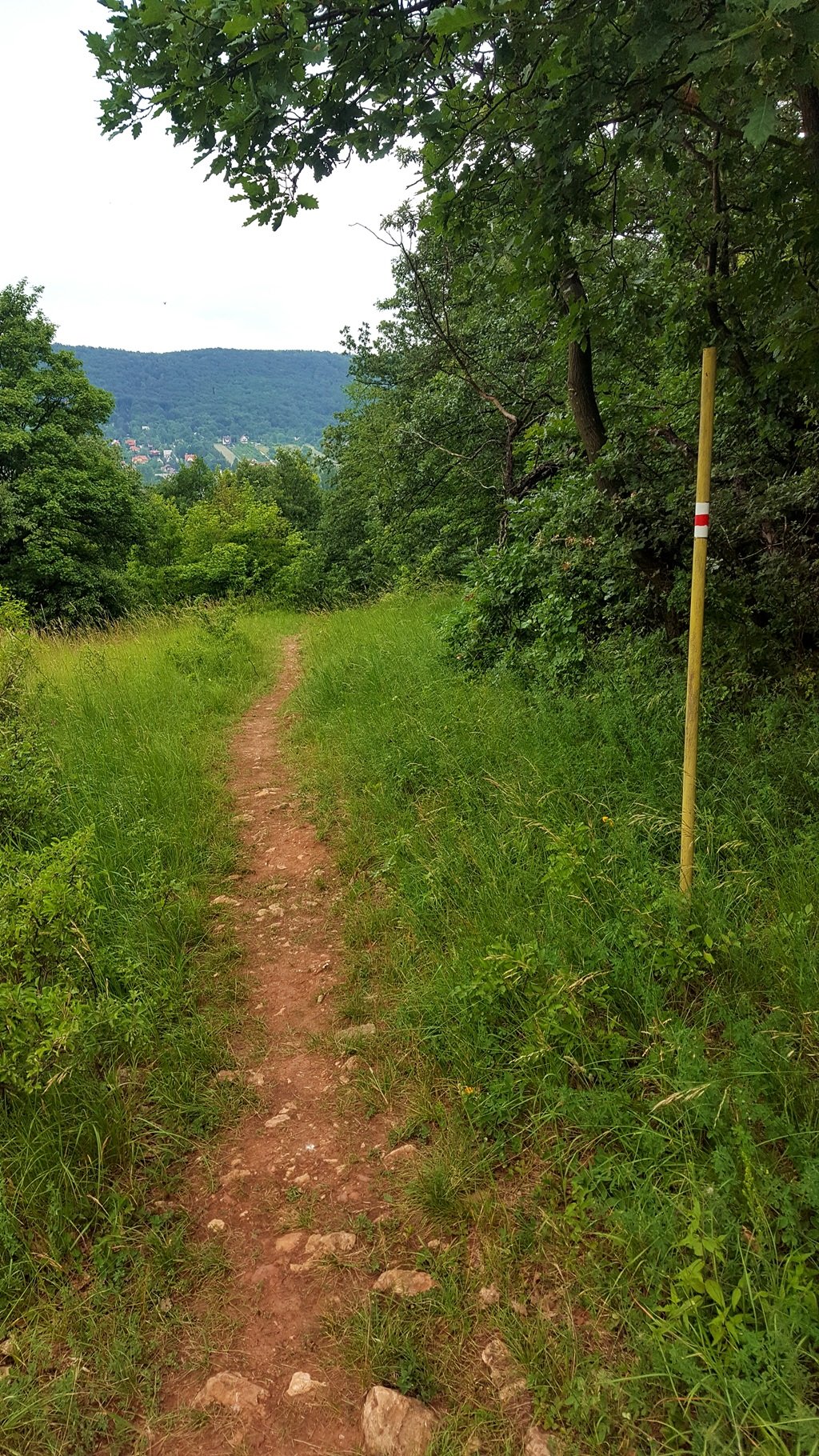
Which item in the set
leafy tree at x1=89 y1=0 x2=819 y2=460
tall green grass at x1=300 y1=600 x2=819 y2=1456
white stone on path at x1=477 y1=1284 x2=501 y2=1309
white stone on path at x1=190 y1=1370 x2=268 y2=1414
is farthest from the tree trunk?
white stone on path at x1=190 y1=1370 x2=268 y2=1414

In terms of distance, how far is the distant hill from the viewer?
441 feet

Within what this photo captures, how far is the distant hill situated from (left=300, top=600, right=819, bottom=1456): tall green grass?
132166 mm

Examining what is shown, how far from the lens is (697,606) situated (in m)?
2.59

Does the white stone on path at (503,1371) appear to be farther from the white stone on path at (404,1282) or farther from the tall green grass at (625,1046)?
the white stone on path at (404,1282)

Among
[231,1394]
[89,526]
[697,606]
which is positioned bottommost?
[231,1394]

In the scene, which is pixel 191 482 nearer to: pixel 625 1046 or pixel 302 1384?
pixel 625 1046

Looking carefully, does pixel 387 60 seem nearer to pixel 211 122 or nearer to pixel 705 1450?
pixel 211 122

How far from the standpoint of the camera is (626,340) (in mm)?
4574

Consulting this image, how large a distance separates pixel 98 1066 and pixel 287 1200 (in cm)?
91

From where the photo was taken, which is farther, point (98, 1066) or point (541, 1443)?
point (98, 1066)

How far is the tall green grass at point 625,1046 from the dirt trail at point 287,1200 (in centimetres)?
21

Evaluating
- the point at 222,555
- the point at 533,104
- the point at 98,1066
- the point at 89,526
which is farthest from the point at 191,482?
the point at 98,1066

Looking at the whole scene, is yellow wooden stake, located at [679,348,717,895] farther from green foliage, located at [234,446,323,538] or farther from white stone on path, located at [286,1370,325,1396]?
green foliage, located at [234,446,323,538]

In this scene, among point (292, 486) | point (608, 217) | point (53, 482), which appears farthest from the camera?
point (292, 486)
